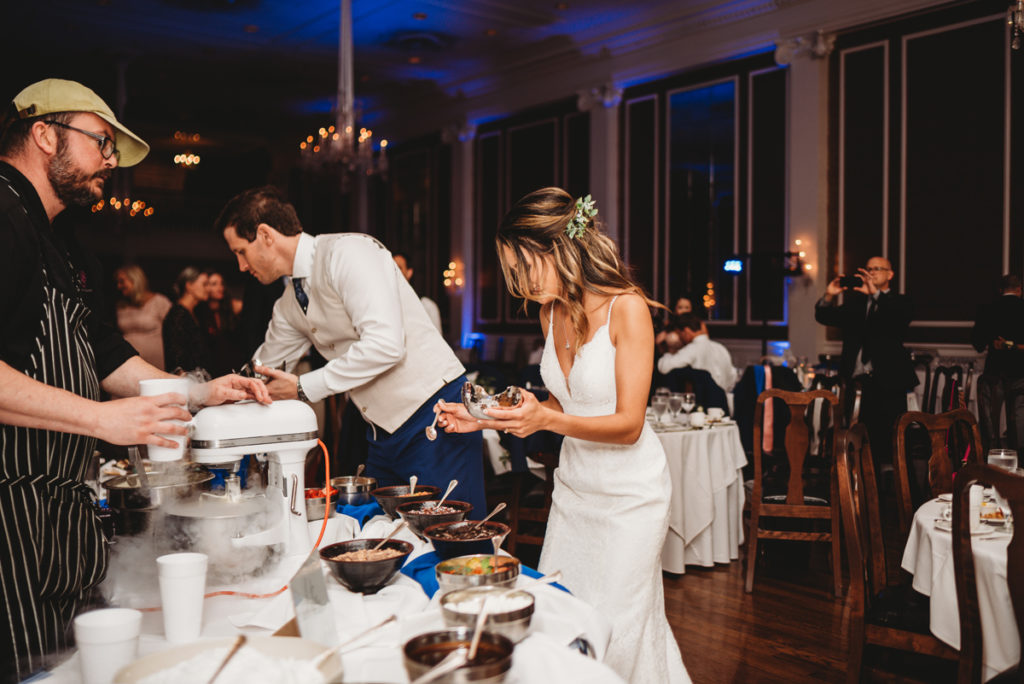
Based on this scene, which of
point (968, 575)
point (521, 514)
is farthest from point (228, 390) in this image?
point (521, 514)

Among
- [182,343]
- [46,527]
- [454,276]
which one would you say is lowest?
[46,527]

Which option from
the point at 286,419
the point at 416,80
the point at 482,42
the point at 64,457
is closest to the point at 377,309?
the point at 286,419

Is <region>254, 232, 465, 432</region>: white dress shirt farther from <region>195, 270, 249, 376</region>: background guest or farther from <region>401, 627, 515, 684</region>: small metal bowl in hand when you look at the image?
<region>195, 270, 249, 376</region>: background guest

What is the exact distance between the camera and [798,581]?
4441mm

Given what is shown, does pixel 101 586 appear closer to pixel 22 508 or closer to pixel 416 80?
pixel 22 508

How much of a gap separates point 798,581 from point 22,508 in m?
4.03

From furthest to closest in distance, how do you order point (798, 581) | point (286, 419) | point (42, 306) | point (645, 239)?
1. point (645, 239)
2. point (798, 581)
3. point (286, 419)
4. point (42, 306)

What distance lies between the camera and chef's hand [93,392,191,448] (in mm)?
1262

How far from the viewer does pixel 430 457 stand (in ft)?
8.46

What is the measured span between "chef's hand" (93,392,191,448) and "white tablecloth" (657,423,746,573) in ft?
11.8

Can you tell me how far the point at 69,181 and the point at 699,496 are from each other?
3834mm

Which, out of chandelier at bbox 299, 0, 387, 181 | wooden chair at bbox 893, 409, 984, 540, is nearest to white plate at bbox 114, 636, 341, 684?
wooden chair at bbox 893, 409, 984, 540

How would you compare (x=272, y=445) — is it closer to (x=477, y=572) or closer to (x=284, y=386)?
(x=477, y=572)

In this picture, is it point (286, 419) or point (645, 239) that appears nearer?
point (286, 419)
